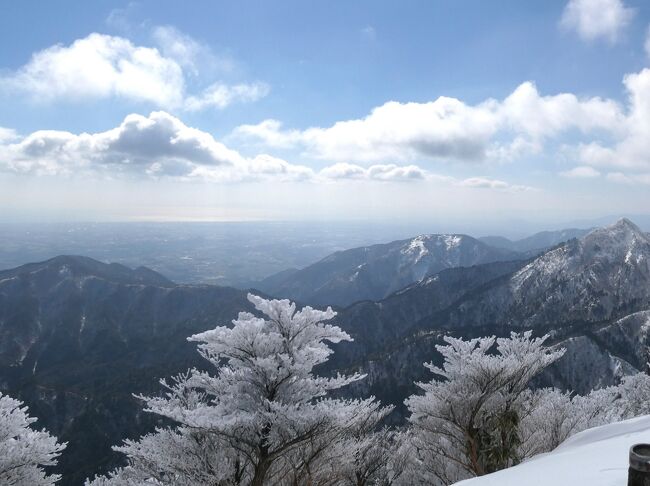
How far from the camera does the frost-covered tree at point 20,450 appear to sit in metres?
18.1

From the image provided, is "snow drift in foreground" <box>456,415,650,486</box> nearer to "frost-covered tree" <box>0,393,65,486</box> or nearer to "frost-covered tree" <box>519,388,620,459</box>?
"frost-covered tree" <box>519,388,620,459</box>

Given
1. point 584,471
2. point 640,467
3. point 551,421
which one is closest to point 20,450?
point 584,471

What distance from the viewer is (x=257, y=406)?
47.4 feet

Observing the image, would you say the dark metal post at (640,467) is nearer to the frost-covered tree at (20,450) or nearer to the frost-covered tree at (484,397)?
the frost-covered tree at (484,397)

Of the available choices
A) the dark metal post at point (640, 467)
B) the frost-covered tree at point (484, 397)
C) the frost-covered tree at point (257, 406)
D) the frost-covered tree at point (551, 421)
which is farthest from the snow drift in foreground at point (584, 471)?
the frost-covered tree at point (551, 421)

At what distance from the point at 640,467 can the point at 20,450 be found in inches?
904

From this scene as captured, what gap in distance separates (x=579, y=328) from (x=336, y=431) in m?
196

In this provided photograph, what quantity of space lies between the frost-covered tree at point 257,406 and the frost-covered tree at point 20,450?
5687 millimetres

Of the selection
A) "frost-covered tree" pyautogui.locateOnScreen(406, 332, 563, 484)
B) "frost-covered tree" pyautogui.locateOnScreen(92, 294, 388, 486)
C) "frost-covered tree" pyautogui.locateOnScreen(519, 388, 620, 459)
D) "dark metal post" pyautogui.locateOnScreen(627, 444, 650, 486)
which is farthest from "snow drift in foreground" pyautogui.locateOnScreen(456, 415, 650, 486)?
"frost-covered tree" pyautogui.locateOnScreen(519, 388, 620, 459)

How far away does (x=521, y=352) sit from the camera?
2153cm

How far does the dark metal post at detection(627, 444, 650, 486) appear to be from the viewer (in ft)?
18.3

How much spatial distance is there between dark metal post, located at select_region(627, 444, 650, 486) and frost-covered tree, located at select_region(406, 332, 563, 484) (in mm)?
14549

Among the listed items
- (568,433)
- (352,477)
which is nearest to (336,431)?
(352,477)

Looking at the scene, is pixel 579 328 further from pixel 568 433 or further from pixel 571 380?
pixel 568 433
